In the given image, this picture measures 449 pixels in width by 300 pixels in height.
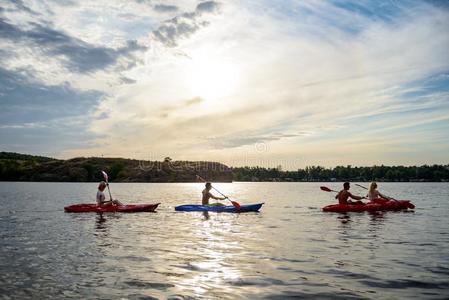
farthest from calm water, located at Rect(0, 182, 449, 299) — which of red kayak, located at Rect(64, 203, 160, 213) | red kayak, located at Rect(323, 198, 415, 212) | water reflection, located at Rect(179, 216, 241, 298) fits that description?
red kayak, located at Rect(64, 203, 160, 213)

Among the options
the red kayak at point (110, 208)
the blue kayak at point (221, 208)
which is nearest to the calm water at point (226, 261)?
the blue kayak at point (221, 208)

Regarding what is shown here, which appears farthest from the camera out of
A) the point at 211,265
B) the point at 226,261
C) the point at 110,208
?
the point at 110,208

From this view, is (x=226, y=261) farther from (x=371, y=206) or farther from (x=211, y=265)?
(x=371, y=206)

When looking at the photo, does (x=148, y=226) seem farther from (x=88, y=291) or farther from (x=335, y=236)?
(x=88, y=291)

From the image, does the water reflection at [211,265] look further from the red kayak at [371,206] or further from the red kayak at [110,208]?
the red kayak at [371,206]

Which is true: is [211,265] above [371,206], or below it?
below

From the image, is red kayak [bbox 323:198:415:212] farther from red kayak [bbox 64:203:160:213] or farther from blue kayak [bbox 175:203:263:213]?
red kayak [bbox 64:203:160:213]

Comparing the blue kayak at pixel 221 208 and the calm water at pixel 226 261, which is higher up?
the blue kayak at pixel 221 208

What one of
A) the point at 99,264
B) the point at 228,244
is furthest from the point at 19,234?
the point at 228,244

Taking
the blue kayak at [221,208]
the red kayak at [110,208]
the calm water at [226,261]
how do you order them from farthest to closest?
the red kayak at [110,208]
the blue kayak at [221,208]
the calm water at [226,261]

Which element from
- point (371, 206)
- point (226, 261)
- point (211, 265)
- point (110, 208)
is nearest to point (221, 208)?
point (110, 208)

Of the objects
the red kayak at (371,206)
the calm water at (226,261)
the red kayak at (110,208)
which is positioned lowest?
the calm water at (226,261)

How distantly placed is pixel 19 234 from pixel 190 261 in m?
10.7

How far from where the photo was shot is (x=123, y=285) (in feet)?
31.7
